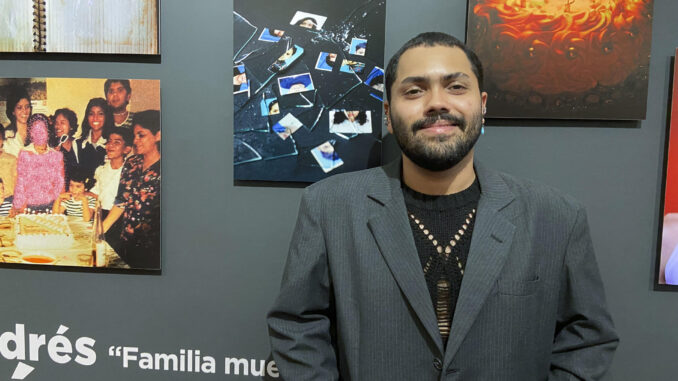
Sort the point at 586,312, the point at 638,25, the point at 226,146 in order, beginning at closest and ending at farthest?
the point at 586,312
the point at 638,25
the point at 226,146

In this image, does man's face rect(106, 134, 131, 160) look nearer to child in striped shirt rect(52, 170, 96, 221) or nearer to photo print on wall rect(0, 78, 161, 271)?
photo print on wall rect(0, 78, 161, 271)

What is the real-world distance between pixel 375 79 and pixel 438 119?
0.36 m

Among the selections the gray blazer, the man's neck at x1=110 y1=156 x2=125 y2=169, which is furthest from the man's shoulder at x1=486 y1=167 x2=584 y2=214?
the man's neck at x1=110 y1=156 x2=125 y2=169

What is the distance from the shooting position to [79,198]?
133 centimetres

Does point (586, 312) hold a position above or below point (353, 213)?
below

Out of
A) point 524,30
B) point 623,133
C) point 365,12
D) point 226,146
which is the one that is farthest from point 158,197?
point 623,133

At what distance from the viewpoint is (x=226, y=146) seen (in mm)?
1312

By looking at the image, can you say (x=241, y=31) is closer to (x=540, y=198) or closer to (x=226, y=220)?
(x=226, y=220)

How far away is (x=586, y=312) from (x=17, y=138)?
1657 mm

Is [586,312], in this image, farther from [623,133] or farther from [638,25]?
[638,25]

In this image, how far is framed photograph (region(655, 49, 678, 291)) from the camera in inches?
47.9

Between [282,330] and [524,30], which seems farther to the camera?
[524,30]

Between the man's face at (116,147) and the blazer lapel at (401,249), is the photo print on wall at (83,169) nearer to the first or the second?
the man's face at (116,147)

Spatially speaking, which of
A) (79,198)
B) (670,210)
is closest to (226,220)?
(79,198)
